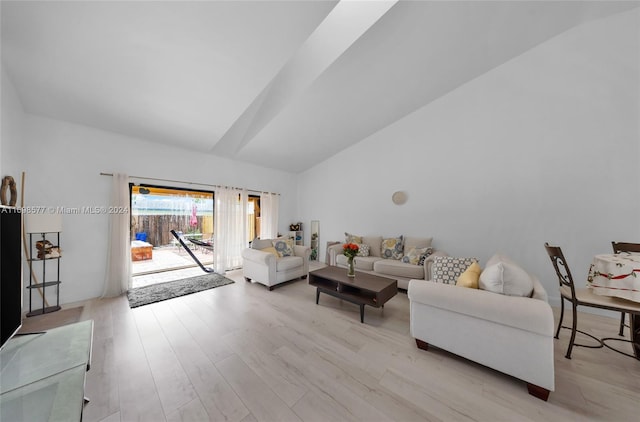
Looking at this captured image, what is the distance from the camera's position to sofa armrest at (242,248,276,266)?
3381 mm

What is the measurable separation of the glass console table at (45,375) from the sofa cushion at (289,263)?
2.33 metres

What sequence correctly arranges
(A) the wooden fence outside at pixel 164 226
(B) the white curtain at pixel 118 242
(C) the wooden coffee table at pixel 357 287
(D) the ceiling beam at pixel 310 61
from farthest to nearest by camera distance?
(A) the wooden fence outside at pixel 164 226
(B) the white curtain at pixel 118 242
(C) the wooden coffee table at pixel 357 287
(D) the ceiling beam at pixel 310 61

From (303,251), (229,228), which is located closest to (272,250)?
(303,251)

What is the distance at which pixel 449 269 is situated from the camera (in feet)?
7.47

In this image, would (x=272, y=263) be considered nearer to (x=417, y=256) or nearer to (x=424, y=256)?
(x=417, y=256)

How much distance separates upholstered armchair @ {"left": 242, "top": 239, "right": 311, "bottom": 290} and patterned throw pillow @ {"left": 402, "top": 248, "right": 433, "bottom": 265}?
1853 mm

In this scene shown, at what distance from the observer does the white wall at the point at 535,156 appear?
250 centimetres

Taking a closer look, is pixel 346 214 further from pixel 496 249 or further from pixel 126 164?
pixel 126 164

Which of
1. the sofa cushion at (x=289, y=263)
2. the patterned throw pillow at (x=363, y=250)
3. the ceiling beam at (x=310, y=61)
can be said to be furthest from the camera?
the patterned throw pillow at (x=363, y=250)

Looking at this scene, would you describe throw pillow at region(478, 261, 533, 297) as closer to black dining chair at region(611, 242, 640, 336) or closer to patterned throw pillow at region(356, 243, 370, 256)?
black dining chair at region(611, 242, 640, 336)

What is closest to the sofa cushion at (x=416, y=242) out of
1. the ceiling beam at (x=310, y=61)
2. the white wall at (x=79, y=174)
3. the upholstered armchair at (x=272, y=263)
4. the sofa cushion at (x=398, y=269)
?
the sofa cushion at (x=398, y=269)

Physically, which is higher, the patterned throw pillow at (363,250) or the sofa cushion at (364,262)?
the patterned throw pillow at (363,250)

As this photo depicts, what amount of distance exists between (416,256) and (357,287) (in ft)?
5.03

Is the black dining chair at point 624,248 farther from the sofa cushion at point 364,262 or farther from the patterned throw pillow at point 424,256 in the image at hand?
the sofa cushion at point 364,262
